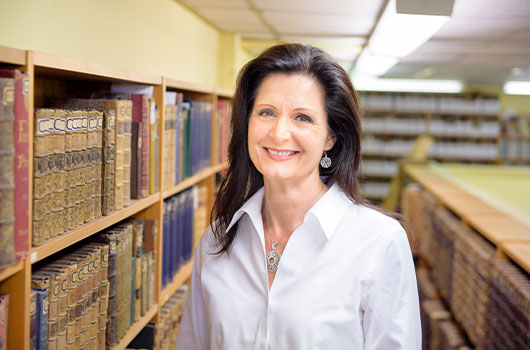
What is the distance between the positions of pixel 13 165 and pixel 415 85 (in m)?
8.83

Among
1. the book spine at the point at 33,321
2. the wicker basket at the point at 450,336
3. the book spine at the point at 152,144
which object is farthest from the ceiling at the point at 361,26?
the book spine at the point at 33,321

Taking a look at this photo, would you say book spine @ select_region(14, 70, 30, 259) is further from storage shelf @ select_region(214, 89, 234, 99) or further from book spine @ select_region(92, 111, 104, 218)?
storage shelf @ select_region(214, 89, 234, 99)

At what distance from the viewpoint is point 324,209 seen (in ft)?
4.74

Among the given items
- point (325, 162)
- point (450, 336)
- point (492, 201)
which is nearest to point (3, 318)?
point (325, 162)

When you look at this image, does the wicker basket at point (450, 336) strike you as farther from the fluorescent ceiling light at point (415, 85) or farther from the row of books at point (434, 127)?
the row of books at point (434, 127)

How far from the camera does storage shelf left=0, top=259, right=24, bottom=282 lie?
0.99m

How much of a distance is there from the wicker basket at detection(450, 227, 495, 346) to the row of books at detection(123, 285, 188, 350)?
1.47 meters

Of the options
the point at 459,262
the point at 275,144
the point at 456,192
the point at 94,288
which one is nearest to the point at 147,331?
the point at 94,288

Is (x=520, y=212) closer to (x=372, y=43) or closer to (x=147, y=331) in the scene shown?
(x=372, y=43)

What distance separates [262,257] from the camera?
4.79ft

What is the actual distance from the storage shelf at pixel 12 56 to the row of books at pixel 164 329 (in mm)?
1281

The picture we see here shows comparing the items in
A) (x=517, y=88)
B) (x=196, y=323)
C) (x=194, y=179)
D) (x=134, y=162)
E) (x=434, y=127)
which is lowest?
(x=196, y=323)

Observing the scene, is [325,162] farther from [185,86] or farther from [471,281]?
[471,281]

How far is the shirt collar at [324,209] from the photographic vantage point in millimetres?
1419
